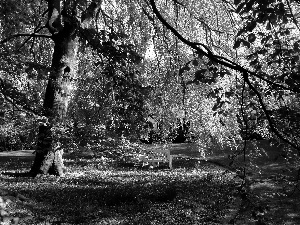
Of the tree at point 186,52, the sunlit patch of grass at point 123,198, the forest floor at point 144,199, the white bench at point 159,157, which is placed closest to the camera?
the tree at point 186,52

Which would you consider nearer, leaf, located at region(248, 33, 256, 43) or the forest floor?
leaf, located at region(248, 33, 256, 43)

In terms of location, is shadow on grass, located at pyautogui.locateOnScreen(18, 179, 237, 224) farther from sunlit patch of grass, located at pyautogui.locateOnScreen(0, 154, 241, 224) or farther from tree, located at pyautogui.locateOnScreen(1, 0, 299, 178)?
tree, located at pyautogui.locateOnScreen(1, 0, 299, 178)

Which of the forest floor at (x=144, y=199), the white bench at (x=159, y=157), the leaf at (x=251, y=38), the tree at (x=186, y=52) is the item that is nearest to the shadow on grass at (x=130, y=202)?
the forest floor at (x=144, y=199)

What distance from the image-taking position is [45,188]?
9820 millimetres

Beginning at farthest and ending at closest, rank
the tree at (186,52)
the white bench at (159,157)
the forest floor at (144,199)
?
the white bench at (159,157)
the forest floor at (144,199)
the tree at (186,52)

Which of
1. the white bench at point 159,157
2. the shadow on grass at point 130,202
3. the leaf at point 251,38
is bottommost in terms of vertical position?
the shadow on grass at point 130,202

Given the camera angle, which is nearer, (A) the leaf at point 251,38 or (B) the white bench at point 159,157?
(A) the leaf at point 251,38

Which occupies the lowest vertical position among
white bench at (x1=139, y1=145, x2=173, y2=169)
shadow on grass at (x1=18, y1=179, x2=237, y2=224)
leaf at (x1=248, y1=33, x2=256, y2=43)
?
shadow on grass at (x1=18, y1=179, x2=237, y2=224)

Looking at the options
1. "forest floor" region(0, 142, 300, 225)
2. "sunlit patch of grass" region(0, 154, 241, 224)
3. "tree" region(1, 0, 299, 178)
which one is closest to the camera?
"tree" region(1, 0, 299, 178)

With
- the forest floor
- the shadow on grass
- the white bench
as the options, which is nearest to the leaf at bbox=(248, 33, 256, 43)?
the forest floor

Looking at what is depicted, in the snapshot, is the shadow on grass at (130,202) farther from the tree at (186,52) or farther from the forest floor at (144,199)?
the tree at (186,52)

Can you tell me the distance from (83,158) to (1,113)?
14402mm

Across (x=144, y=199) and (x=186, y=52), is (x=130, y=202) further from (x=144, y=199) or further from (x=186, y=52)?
(x=186, y=52)

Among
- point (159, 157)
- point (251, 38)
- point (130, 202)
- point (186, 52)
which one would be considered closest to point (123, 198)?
point (130, 202)
